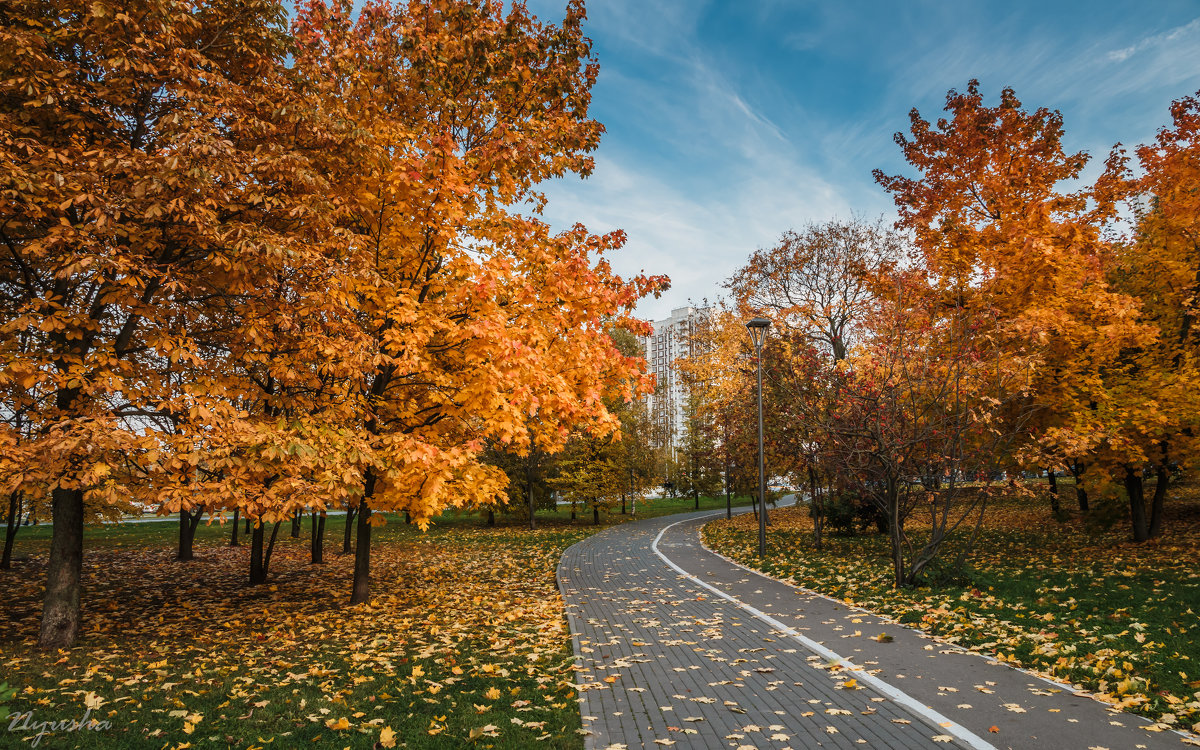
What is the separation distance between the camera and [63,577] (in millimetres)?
7609

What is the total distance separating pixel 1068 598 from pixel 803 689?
6098 mm

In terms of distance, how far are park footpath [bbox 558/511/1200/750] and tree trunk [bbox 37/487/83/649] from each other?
21.4ft

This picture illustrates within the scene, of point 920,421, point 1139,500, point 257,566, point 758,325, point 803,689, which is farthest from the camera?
point 758,325

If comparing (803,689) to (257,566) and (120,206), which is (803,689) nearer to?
(120,206)

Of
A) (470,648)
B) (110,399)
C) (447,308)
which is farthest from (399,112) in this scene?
A: (470,648)

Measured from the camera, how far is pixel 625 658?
635 centimetres

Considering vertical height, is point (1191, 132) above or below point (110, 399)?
above

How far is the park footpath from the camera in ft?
14.0

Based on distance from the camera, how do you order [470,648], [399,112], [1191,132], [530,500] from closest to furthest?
[470,648] < [399,112] < [1191,132] < [530,500]

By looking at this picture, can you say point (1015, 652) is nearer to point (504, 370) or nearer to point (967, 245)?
point (504, 370)

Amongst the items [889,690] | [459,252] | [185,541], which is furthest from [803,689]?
[185,541]

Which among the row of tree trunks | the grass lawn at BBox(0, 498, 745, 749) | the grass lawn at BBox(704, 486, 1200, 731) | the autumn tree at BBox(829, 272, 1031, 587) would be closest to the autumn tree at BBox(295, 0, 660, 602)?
the grass lawn at BBox(0, 498, 745, 749)

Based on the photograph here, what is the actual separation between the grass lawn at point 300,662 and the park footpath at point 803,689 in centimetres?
53

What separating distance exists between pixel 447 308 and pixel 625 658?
5377mm
